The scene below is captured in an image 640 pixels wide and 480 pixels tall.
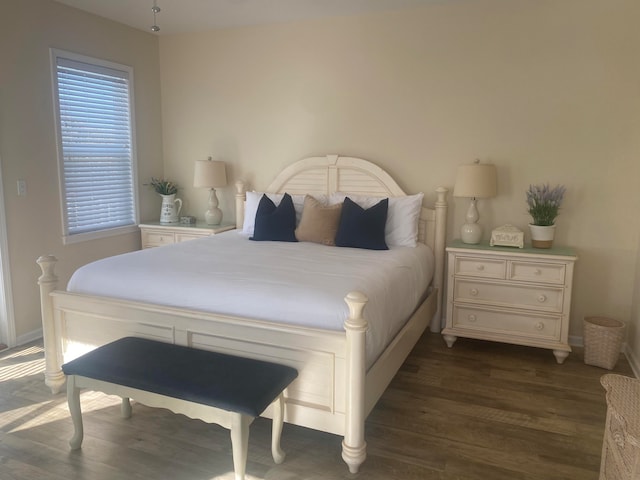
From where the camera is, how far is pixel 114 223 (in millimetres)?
4633

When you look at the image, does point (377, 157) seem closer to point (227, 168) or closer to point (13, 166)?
point (227, 168)

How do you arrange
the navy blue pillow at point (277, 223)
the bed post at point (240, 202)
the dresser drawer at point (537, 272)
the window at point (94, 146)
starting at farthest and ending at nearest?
1. the bed post at point (240, 202)
2. the window at point (94, 146)
3. the navy blue pillow at point (277, 223)
4. the dresser drawer at point (537, 272)

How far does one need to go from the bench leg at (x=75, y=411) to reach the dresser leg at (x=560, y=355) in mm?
3078

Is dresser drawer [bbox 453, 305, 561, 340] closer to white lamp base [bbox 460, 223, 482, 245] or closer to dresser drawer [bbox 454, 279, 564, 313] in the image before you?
dresser drawer [bbox 454, 279, 564, 313]

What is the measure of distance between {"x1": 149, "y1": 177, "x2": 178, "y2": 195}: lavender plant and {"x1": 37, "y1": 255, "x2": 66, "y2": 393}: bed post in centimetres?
211

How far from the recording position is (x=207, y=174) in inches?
182

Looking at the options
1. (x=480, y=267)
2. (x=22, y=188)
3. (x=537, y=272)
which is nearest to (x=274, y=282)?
(x=480, y=267)

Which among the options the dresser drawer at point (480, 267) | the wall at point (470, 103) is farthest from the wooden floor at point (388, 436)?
the wall at point (470, 103)

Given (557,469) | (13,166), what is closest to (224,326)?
(557,469)

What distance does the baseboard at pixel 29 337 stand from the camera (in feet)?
12.3

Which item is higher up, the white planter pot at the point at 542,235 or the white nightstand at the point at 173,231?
the white planter pot at the point at 542,235

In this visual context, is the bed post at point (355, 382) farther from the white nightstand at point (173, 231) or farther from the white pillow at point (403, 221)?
the white nightstand at point (173, 231)

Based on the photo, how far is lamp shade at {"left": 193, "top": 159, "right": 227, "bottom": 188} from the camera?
15.2 ft

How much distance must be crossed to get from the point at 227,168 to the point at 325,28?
5.31ft
